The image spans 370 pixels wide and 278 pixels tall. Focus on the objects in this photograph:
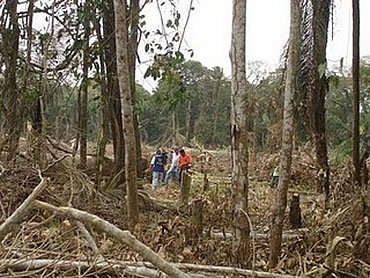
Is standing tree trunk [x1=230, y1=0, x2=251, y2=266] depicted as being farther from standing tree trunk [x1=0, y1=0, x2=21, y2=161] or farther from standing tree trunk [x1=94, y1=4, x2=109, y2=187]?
standing tree trunk [x1=0, y1=0, x2=21, y2=161]

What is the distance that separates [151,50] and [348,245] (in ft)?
17.2

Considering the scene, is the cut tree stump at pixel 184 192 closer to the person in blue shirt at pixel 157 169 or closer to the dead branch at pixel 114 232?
the person in blue shirt at pixel 157 169

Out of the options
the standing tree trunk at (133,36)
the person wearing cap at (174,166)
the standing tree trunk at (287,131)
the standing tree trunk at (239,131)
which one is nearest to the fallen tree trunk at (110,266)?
the standing tree trunk at (239,131)

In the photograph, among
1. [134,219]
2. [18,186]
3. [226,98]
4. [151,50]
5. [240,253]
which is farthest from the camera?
[226,98]

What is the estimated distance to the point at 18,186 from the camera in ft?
27.6

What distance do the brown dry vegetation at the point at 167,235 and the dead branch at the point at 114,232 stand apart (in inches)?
20.2

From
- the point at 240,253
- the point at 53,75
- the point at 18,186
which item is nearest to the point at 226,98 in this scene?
the point at 53,75

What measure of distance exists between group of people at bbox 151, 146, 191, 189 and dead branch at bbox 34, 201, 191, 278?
12.3 meters

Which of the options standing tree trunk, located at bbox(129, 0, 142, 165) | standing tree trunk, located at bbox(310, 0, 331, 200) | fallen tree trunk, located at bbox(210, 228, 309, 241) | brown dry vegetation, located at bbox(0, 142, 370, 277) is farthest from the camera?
standing tree trunk, located at bbox(129, 0, 142, 165)

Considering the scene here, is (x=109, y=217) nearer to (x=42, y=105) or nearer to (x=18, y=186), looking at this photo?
(x=18, y=186)

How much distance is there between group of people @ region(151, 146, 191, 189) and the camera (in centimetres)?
1666

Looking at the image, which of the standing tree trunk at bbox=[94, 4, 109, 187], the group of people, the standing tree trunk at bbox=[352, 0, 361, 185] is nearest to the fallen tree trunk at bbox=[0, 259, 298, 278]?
the standing tree trunk at bbox=[352, 0, 361, 185]

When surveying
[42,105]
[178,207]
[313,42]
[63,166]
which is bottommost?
[178,207]

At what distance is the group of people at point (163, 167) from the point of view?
16.7 metres
